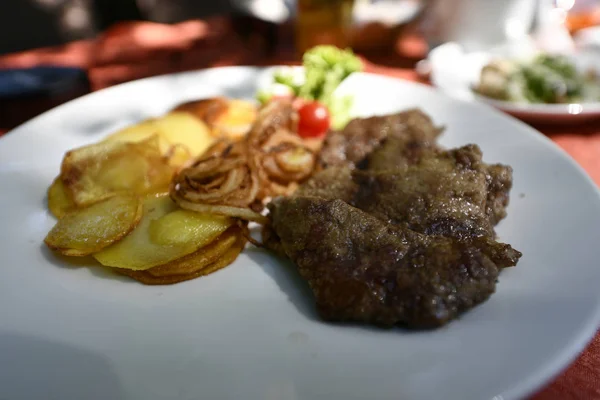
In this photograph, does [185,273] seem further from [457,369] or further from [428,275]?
[457,369]

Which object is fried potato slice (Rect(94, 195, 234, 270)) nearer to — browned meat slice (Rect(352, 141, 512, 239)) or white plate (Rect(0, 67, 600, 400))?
white plate (Rect(0, 67, 600, 400))

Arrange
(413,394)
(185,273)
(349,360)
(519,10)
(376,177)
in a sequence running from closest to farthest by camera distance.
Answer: (413,394)
(349,360)
(185,273)
(376,177)
(519,10)

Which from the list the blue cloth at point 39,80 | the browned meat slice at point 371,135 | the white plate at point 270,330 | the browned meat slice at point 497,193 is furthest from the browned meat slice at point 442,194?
the blue cloth at point 39,80

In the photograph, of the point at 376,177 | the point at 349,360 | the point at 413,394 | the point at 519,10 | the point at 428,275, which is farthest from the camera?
the point at 519,10

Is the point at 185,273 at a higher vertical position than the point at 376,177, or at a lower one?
lower

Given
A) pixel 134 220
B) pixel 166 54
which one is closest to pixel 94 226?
pixel 134 220

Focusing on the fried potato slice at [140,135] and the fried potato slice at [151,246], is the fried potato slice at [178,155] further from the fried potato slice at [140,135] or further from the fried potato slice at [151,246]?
the fried potato slice at [151,246]

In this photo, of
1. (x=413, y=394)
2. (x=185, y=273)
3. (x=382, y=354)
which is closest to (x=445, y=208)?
(x=382, y=354)
